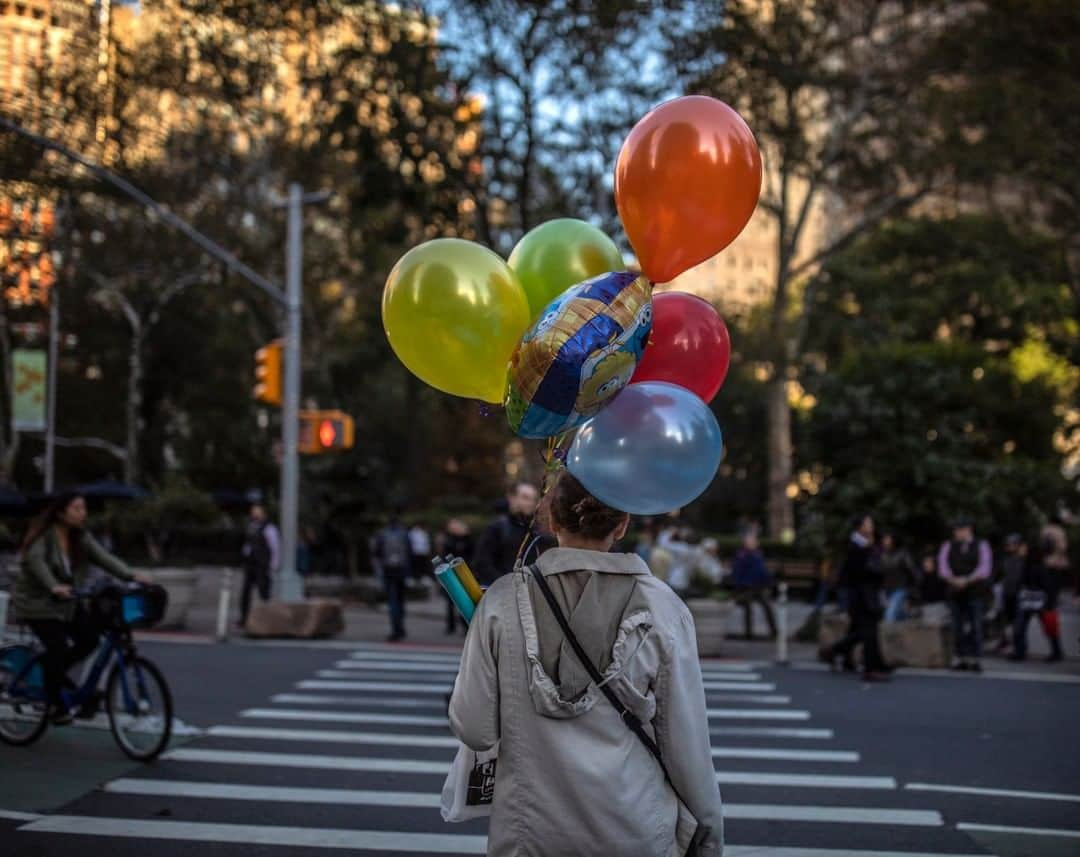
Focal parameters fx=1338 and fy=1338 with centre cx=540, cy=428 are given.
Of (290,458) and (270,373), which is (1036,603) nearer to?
(290,458)

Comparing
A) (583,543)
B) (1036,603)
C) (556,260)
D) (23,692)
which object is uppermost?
(556,260)

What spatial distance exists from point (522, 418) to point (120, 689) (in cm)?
526

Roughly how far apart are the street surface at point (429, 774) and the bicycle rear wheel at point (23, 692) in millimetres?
195

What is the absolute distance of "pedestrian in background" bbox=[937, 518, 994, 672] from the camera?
52.9 feet

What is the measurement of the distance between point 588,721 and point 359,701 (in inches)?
366

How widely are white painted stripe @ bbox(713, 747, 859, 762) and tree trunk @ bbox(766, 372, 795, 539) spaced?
73.9 ft

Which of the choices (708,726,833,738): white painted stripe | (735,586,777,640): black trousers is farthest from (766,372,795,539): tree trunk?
(708,726,833,738): white painted stripe

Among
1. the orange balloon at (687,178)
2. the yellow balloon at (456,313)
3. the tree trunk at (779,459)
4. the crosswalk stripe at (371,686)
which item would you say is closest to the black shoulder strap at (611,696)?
the yellow balloon at (456,313)

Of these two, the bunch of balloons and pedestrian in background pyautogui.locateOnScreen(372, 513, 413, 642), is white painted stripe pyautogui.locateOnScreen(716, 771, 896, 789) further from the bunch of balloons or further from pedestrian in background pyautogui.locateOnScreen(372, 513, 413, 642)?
pedestrian in background pyautogui.locateOnScreen(372, 513, 413, 642)

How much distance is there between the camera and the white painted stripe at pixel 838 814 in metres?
7.64

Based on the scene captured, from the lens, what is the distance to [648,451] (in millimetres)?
4039

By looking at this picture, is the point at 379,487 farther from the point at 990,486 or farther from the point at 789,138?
the point at 990,486

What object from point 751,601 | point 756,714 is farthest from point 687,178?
point 751,601

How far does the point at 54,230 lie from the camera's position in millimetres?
35656
